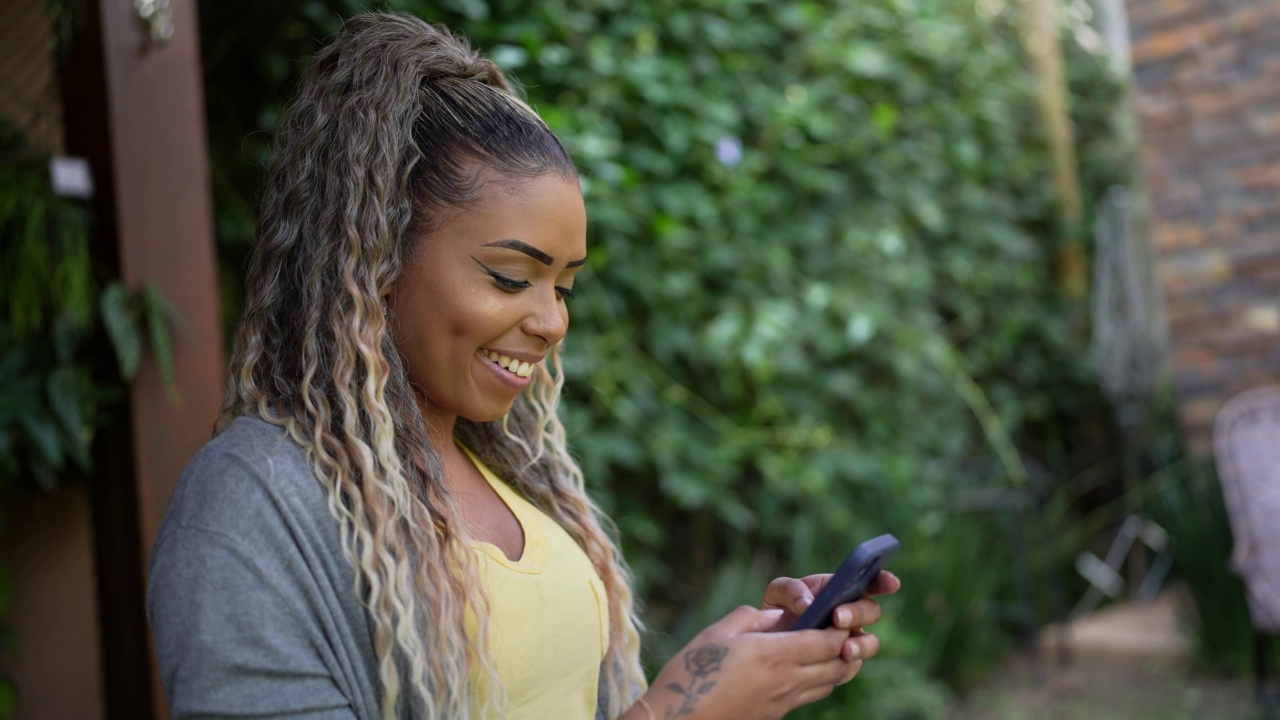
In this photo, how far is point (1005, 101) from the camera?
5289 millimetres

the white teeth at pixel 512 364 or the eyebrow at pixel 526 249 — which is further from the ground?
the eyebrow at pixel 526 249

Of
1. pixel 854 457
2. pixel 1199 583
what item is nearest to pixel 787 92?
pixel 854 457

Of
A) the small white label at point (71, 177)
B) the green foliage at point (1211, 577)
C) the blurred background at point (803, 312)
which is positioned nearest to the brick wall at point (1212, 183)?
the blurred background at point (803, 312)

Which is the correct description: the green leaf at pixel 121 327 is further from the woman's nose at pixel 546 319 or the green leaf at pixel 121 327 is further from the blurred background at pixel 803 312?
the woman's nose at pixel 546 319

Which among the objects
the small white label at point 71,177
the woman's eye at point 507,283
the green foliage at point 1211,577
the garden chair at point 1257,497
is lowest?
the green foliage at point 1211,577

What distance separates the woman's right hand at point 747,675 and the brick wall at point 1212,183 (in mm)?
3700

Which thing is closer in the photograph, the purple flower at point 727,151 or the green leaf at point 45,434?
the green leaf at point 45,434

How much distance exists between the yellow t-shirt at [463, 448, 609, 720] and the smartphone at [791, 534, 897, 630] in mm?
246

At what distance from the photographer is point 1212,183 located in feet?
14.0

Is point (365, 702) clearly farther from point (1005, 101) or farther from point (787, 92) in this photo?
point (1005, 101)

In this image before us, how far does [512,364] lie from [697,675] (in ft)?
1.25

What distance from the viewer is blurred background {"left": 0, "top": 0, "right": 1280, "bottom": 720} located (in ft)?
6.95

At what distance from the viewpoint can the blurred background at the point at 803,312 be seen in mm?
2119

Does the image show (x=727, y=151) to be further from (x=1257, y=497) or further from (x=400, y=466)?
(x=400, y=466)
